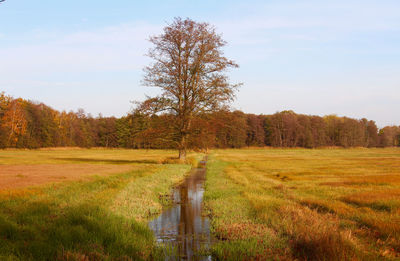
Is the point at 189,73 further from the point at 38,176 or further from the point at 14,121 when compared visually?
the point at 14,121

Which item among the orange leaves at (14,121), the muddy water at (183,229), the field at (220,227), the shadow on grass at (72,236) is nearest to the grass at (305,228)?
the field at (220,227)

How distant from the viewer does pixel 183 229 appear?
9844 millimetres

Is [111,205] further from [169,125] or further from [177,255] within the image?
[169,125]

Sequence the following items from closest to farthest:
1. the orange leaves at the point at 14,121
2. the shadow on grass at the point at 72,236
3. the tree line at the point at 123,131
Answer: the shadow on grass at the point at 72,236, the orange leaves at the point at 14,121, the tree line at the point at 123,131

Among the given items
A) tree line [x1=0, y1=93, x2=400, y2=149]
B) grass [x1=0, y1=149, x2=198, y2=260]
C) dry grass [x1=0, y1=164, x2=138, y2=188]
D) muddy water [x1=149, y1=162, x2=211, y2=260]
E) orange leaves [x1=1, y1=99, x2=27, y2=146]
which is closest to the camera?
grass [x1=0, y1=149, x2=198, y2=260]

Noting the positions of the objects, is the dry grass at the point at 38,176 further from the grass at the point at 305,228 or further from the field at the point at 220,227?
the grass at the point at 305,228

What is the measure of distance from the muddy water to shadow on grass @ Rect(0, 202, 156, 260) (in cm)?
59

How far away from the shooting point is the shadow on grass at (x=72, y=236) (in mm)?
6691

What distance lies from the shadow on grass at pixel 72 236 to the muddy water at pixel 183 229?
1.93ft

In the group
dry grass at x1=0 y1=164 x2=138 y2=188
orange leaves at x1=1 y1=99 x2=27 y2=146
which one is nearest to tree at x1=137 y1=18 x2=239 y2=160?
dry grass at x1=0 y1=164 x2=138 y2=188

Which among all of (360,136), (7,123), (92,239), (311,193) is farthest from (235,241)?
(360,136)

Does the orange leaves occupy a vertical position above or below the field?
above

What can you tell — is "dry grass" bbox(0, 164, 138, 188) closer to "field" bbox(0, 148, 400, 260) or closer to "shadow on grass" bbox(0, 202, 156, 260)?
"field" bbox(0, 148, 400, 260)

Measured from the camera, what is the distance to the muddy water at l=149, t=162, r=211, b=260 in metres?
7.70
